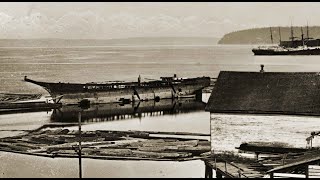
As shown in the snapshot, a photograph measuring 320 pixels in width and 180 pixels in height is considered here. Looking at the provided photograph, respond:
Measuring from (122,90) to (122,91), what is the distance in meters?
0.09

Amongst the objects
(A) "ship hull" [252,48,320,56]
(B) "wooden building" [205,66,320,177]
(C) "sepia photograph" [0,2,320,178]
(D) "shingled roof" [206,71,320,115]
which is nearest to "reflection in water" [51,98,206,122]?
(C) "sepia photograph" [0,2,320,178]

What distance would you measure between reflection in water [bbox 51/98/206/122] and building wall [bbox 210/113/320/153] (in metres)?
20.7

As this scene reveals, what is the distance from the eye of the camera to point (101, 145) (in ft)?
91.2

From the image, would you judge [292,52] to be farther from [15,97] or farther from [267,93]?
[267,93]

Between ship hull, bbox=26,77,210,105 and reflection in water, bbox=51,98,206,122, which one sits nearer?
reflection in water, bbox=51,98,206,122

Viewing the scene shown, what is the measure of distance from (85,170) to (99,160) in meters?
1.47

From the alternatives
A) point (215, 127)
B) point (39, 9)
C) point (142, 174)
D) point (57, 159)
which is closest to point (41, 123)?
point (39, 9)

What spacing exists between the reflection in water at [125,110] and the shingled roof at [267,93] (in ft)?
66.4

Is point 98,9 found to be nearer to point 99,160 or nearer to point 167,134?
point 167,134

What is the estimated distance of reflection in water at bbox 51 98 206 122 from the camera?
135ft

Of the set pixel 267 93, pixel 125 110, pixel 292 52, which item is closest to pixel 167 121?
pixel 125 110

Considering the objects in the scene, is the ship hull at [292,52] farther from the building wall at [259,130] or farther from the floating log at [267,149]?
the floating log at [267,149]

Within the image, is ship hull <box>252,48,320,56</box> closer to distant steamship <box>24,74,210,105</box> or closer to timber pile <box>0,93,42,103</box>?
distant steamship <box>24,74,210,105</box>

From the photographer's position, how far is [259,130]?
19.5m
